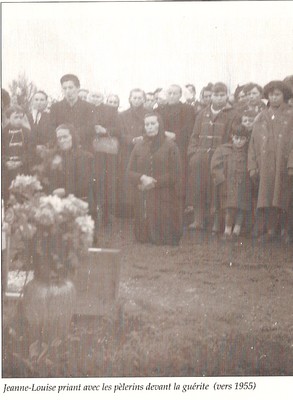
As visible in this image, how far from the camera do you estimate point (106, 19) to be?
12.8ft

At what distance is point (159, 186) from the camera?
13.0ft

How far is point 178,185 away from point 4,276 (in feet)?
4.19

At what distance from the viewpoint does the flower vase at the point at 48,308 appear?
3.82m

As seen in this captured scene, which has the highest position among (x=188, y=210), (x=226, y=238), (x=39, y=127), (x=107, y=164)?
(x=39, y=127)

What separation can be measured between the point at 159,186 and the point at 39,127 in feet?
2.87

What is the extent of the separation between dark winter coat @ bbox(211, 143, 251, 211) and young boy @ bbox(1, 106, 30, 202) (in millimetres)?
1235

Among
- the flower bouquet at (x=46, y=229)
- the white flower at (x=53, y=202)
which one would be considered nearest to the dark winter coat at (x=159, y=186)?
the flower bouquet at (x=46, y=229)

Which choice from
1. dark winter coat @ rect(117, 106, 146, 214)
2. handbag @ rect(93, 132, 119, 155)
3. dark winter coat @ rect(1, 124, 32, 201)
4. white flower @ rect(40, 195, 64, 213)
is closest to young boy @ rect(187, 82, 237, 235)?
dark winter coat @ rect(117, 106, 146, 214)

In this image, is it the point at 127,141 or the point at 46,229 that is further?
the point at 127,141

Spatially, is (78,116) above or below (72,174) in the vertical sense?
above

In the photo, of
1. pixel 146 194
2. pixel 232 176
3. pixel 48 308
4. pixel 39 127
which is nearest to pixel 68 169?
pixel 39 127

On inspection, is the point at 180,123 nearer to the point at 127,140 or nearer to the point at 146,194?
the point at 127,140

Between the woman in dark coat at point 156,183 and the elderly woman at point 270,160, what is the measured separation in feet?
1.70
